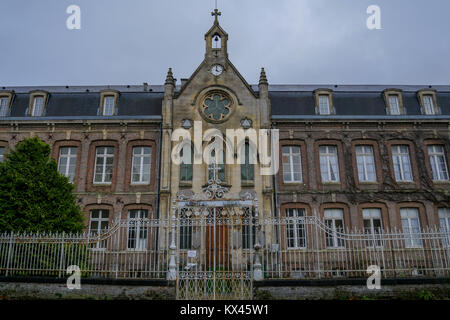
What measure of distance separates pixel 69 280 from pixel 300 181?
12.8 meters

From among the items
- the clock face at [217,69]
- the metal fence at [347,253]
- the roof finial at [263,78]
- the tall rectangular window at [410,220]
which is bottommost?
the metal fence at [347,253]

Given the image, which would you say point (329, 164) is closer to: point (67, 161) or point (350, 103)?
point (350, 103)

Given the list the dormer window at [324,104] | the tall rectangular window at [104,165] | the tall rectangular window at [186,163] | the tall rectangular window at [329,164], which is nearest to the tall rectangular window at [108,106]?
the tall rectangular window at [104,165]

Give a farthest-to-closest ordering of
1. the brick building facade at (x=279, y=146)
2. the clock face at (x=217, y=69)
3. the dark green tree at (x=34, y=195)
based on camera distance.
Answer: the clock face at (x=217, y=69), the brick building facade at (x=279, y=146), the dark green tree at (x=34, y=195)

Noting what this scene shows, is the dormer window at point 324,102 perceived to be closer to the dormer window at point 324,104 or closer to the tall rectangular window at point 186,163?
the dormer window at point 324,104

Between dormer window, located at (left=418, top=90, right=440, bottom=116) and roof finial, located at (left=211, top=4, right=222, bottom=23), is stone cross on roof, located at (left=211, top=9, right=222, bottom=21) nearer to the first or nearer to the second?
roof finial, located at (left=211, top=4, right=222, bottom=23)

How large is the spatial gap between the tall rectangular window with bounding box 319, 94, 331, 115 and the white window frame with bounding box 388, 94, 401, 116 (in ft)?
12.0

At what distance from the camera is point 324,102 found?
833 inches

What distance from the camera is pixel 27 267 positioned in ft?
36.4

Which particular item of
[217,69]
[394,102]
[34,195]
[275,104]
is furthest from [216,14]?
[34,195]

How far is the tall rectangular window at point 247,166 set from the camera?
61.0ft

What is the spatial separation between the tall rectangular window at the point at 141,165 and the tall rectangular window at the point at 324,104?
10272 mm

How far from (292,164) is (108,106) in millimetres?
11340

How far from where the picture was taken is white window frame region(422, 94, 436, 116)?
68.8 feet
